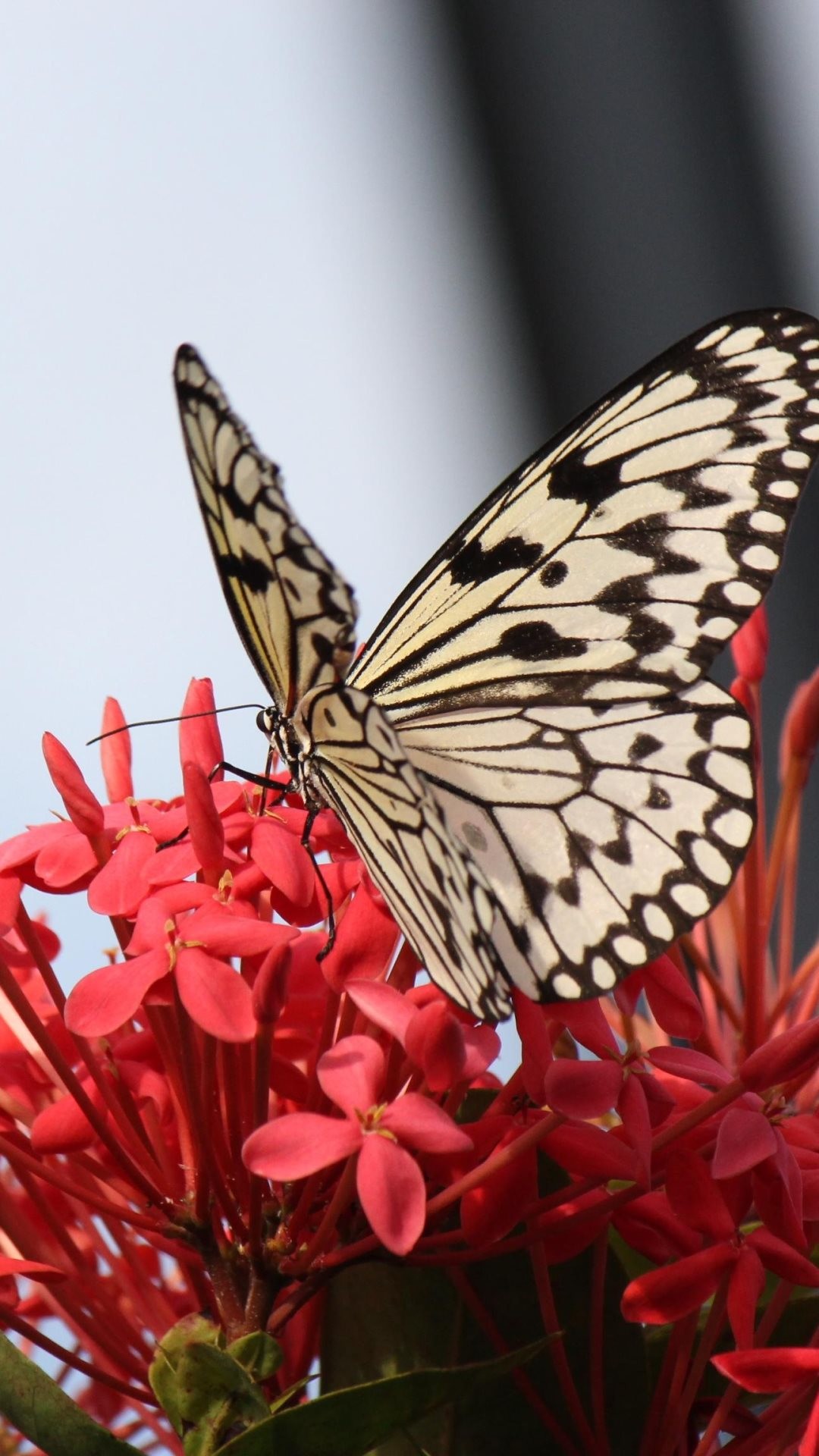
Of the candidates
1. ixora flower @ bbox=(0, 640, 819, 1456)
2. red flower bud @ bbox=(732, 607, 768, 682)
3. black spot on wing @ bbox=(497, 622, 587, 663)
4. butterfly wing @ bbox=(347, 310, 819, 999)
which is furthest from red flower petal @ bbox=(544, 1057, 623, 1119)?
red flower bud @ bbox=(732, 607, 768, 682)

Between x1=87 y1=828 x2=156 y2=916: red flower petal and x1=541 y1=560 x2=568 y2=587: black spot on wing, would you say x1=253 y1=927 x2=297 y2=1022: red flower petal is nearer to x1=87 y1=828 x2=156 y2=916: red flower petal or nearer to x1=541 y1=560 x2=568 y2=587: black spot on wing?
x1=87 y1=828 x2=156 y2=916: red flower petal

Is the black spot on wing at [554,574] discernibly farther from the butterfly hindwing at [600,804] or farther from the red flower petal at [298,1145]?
the red flower petal at [298,1145]

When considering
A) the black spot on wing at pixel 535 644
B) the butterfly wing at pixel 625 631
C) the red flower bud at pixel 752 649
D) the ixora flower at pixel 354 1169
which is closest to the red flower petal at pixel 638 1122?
the ixora flower at pixel 354 1169

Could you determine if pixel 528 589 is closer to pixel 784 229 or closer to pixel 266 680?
pixel 266 680

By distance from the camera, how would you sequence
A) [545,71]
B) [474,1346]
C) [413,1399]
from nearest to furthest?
[413,1399], [474,1346], [545,71]

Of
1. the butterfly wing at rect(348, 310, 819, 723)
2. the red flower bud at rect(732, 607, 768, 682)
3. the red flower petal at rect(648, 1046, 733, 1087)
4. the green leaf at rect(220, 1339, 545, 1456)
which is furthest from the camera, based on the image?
the red flower bud at rect(732, 607, 768, 682)

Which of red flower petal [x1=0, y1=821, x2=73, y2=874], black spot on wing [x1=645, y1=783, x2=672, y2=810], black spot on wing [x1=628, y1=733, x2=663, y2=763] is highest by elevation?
red flower petal [x1=0, y1=821, x2=73, y2=874]

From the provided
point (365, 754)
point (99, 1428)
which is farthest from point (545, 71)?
point (99, 1428)

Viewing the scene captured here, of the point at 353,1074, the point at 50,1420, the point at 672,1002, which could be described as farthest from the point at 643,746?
the point at 50,1420
